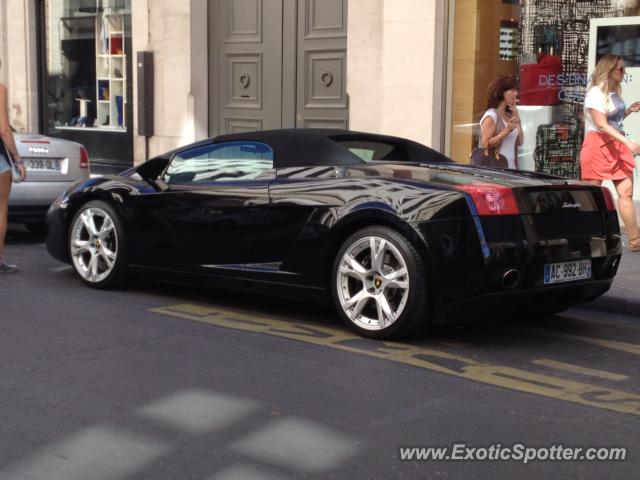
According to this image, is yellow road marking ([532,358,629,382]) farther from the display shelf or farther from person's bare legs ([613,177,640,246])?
the display shelf

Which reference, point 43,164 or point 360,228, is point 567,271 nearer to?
point 360,228

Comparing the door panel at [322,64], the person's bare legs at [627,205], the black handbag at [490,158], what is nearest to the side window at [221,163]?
the black handbag at [490,158]

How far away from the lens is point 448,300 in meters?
6.23

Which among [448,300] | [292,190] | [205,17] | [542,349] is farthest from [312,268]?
[205,17]

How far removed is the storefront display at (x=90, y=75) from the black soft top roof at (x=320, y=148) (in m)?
9.98

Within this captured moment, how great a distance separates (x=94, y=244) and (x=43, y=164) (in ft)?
10.8

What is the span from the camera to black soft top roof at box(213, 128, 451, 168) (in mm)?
7238

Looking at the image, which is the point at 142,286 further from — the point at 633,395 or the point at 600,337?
the point at 633,395

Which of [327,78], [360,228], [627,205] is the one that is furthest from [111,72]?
[360,228]

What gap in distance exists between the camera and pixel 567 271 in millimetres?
6570

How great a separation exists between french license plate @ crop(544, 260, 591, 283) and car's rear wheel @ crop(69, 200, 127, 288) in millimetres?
3252

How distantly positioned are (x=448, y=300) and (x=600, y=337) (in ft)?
4.20

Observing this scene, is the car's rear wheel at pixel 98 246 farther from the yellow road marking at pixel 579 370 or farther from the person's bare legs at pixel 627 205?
the person's bare legs at pixel 627 205

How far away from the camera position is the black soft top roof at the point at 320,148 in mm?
7238
